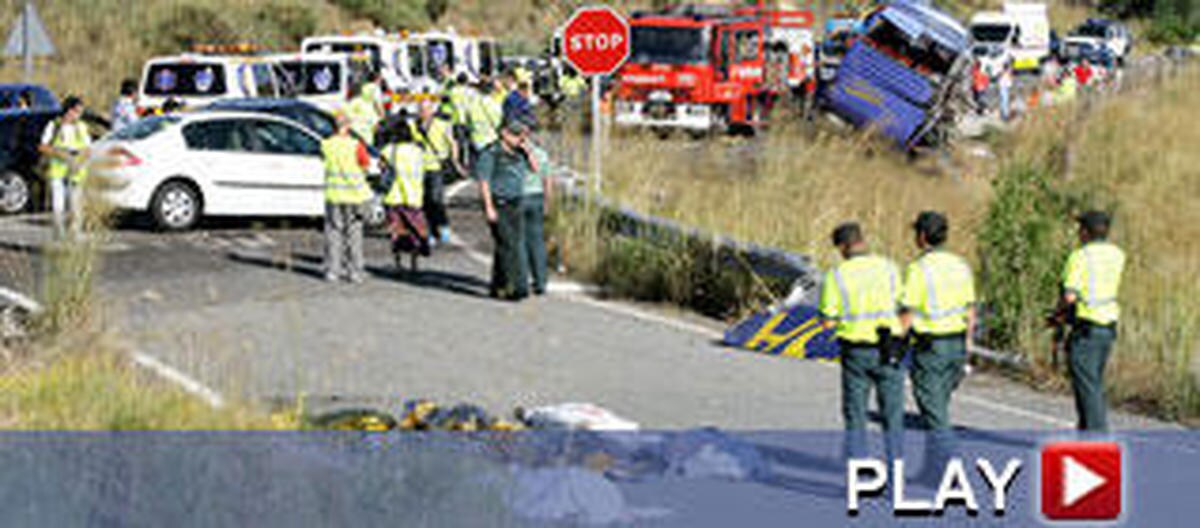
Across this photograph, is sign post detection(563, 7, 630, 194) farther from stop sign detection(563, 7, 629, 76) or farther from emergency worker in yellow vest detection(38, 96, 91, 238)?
emergency worker in yellow vest detection(38, 96, 91, 238)

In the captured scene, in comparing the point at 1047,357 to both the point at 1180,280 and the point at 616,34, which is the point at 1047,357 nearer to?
the point at 1180,280

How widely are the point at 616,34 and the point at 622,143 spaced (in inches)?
82.5

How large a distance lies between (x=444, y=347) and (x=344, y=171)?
3.11 meters

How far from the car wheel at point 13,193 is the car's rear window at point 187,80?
17.4 ft

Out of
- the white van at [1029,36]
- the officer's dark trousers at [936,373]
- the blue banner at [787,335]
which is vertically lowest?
the blue banner at [787,335]

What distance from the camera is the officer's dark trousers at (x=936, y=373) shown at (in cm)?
941

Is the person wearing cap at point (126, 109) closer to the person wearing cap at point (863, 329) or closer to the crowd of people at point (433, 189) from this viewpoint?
the crowd of people at point (433, 189)

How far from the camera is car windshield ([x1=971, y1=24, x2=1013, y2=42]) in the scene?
192ft

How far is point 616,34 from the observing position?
18453 millimetres

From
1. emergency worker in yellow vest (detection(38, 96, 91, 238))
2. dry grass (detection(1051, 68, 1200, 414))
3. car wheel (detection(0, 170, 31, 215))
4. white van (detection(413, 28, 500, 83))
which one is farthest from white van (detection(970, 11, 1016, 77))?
emergency worker in yellow vest (detection(38, 96, 91, 238))

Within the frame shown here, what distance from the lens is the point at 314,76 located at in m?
27.0

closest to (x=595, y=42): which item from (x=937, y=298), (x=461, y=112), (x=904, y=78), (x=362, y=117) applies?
(x=461, y=112)

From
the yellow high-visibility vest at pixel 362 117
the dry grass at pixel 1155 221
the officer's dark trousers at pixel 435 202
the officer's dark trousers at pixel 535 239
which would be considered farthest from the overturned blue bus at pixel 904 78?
the officer's dark trousers at pixel 535 239

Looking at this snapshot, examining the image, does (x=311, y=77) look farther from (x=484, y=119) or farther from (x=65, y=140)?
(x=65, y=140)
